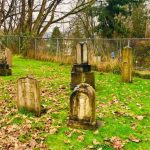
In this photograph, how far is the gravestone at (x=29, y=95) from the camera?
361 inches

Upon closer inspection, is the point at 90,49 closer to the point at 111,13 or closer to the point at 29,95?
the point at 29,95

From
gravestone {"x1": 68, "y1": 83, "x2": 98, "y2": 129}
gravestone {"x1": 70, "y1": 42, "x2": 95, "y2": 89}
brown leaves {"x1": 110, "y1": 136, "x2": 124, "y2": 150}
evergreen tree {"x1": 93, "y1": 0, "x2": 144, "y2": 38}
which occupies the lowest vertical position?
brown leaves {"x1": 110, "y1": 136, "x2": 124, "y2": 150}

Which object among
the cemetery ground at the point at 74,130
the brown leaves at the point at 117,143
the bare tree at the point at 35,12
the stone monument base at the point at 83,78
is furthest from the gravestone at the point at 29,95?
the bare tree at the point at 35,12

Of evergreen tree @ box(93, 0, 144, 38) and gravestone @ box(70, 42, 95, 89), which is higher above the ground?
evergreen tree @ box(93, 0, 144, 38)

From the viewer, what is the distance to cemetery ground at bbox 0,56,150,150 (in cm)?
734

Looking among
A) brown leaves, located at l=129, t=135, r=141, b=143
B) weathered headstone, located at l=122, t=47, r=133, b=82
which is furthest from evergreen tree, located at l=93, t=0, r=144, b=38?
brown leaves, located at l=129, t=135, r=141, b=143

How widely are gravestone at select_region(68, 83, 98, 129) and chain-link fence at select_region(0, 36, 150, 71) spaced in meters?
10.6

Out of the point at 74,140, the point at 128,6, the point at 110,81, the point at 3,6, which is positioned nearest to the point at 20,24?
the point at 3,6

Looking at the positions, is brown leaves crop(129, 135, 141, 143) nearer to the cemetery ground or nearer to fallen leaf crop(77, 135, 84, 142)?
the cemetery ground

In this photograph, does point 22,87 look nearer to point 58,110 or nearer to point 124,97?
point 58,110

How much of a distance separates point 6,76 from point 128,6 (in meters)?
23.0

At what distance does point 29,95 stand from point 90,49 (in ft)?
40.6

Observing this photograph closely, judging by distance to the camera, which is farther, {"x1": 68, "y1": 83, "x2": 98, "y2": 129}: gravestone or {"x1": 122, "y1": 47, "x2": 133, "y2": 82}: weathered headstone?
{"x1": 122, "y1": 47, "x2": 133, "y2": 82}: weathered headstone

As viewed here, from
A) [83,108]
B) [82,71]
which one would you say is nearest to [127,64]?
[82,71]
